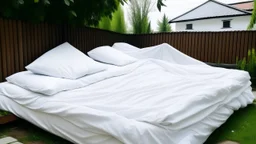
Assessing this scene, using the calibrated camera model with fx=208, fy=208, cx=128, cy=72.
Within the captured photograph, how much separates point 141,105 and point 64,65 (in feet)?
4.22

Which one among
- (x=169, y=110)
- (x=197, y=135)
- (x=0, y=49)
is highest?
(x=0, y=49)

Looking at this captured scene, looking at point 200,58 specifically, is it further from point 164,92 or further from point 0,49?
point 0,49

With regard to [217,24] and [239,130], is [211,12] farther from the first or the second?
[239,130]

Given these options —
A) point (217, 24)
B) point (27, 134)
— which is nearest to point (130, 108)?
point (27, 134)

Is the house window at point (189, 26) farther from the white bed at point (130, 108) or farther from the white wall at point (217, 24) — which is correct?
the white bed at point (130, 108)

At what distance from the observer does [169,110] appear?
1.56 meters

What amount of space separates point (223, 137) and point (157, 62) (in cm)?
187

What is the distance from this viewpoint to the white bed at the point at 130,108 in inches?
58.2

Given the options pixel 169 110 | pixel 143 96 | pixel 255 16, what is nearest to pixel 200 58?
pixel 255 16

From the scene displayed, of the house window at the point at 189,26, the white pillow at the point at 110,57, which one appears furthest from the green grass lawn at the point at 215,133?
the house window at the point at 189,26

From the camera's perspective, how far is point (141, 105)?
1773 mm

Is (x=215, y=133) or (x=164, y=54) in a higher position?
(x=164, y=54)

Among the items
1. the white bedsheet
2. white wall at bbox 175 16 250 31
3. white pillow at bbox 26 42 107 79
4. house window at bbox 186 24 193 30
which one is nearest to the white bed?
the white bedsheet

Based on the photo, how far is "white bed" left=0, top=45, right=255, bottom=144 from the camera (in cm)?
148
